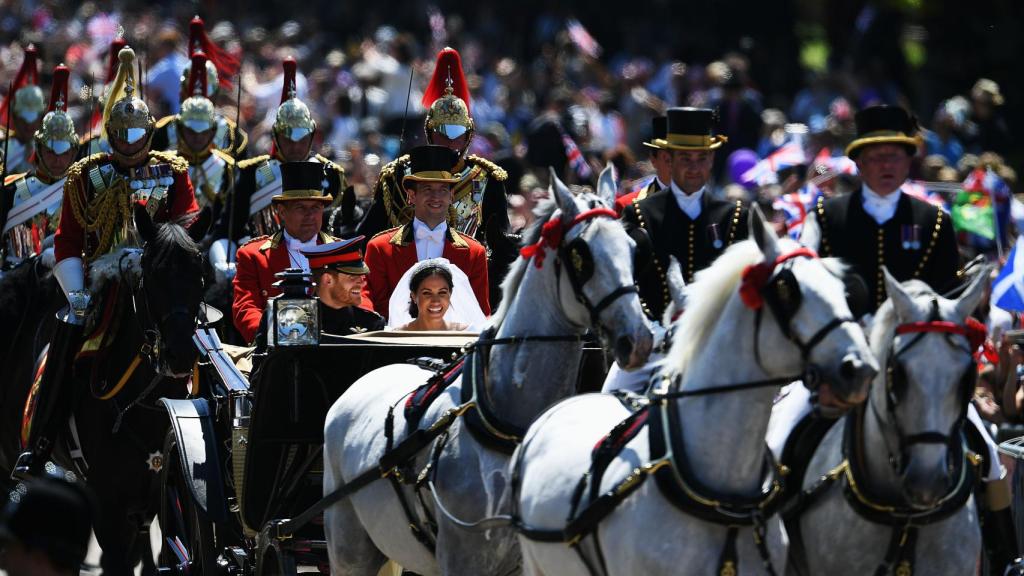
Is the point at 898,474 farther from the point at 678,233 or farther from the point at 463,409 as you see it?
the point at 678,233

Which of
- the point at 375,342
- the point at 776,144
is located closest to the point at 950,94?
the point at 776,144

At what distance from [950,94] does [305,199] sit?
39.7 ft

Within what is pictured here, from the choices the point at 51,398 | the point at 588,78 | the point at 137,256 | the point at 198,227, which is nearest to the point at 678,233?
the point at 198,227

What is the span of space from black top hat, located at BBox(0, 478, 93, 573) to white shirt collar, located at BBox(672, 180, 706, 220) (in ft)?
13.4

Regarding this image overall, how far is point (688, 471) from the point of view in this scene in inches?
243

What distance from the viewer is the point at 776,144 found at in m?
18.1

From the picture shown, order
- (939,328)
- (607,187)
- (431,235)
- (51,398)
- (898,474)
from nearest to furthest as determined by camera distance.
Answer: (939,328), (898,474), (607,187), (431,235), (51,398)

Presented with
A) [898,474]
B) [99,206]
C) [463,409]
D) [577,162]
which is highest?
[577,162]

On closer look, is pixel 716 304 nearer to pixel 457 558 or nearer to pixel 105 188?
pixel 457 558

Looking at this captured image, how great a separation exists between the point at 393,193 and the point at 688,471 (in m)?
4.91

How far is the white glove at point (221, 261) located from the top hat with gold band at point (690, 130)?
2984mm

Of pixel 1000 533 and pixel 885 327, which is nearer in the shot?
pixel 885 327

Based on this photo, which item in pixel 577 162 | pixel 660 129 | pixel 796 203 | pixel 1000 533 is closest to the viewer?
pixel 1000 533

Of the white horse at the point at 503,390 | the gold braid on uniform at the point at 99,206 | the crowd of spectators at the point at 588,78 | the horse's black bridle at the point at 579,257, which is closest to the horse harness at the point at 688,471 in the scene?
the white horse at the point at 503,390
